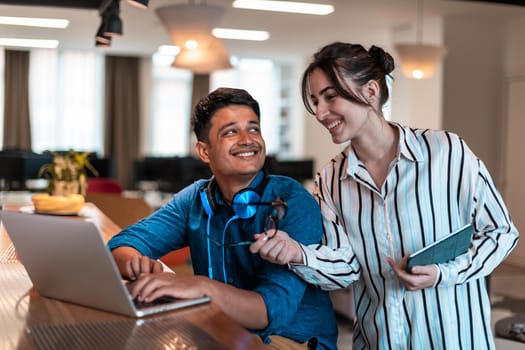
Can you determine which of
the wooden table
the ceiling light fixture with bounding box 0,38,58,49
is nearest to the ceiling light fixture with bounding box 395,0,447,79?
the ceiling light fixture with bounding box 0,38,58,49

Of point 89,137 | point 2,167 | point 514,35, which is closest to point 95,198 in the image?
point 514,35

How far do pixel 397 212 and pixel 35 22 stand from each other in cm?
879

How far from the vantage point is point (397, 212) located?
73.3 inches

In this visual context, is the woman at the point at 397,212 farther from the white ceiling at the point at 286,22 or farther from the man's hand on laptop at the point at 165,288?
the white ceiling at the point at 286,22

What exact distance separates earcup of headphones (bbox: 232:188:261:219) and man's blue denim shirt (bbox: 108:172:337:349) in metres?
0.02

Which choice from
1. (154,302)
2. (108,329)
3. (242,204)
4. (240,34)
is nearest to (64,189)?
(242,204)

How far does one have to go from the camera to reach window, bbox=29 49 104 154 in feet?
44.9

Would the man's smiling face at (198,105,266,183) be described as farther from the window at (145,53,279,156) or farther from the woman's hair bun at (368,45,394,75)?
the window at (145,53,279,156)

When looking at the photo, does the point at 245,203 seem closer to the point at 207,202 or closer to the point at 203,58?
the point at 207,202

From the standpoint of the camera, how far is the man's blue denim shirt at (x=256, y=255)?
168 centimetres

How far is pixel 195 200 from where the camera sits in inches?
77.9

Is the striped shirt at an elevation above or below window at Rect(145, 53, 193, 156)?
below

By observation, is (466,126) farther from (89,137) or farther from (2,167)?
(89,137)

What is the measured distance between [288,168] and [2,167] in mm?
4041
